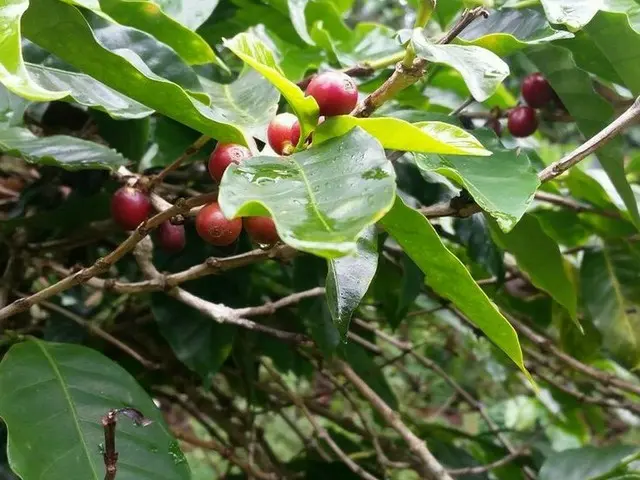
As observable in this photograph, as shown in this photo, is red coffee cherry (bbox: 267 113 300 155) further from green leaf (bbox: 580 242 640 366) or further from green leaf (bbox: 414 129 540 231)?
green leaf (bbox: 580 242 640 366)

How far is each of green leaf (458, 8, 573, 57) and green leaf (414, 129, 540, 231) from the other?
78mm

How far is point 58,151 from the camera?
1.87 feet

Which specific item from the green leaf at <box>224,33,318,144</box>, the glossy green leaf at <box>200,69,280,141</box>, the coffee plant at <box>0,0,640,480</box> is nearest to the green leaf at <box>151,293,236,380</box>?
the coffee plant at <box>0,0,640,480</box>

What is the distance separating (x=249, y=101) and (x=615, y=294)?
0.50 metres

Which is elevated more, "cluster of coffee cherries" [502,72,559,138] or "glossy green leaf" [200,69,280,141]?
"glossy green leaf" [200,69,280,141]

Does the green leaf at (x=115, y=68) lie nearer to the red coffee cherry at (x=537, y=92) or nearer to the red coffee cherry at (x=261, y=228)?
the red coffee cherry at (x=261, y=228)

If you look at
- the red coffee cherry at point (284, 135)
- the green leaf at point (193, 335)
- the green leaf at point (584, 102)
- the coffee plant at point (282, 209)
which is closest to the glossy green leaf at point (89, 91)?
the coffee plant at point (282, 209)

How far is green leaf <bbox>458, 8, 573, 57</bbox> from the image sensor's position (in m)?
0.48

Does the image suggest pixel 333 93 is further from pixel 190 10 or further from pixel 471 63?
pixel 190 10

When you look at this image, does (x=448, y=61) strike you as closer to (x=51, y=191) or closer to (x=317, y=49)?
(x=317, y=49)

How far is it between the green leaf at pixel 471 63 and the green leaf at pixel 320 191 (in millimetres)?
65

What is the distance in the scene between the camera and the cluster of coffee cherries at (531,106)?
2.50ft

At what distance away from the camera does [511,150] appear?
53 centimetres

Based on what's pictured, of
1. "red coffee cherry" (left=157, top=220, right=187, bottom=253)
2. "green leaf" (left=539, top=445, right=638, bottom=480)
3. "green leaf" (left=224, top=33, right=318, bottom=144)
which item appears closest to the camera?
"green leaf" (left=224, top=33, right=318, bottom=144)
